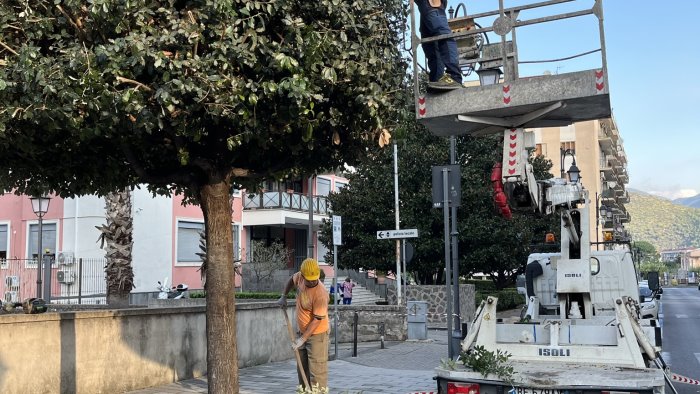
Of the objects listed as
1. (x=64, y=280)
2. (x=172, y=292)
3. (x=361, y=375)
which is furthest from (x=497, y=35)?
(x=64, y=280)

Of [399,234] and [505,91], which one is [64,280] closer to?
[399,234]

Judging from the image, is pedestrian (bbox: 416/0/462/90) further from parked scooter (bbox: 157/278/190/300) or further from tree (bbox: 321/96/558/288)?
parked scooter (bbox: 157/278/190/300)

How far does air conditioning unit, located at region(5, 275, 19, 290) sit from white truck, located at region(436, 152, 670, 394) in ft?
67.6

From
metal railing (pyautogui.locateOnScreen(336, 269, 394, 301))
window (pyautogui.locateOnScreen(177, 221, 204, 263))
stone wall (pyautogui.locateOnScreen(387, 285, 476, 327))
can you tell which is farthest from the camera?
metal railing (pyautogui.locateOnScreen(336, 269, 394, 301))

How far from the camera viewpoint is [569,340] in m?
6.50

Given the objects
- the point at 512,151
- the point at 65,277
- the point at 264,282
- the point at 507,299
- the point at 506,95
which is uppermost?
the point at 506,95

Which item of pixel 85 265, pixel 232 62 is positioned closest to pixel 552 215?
pixel 232 62

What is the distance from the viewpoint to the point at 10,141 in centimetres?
621

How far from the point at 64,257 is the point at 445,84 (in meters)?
23.6

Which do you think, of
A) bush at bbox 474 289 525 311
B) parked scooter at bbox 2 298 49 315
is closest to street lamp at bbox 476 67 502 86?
parked scooter at bbox 2 298 49 315

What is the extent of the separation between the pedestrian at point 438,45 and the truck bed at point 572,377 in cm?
294

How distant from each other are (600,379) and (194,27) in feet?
14.5

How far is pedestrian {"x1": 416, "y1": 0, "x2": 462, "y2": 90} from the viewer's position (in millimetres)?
7258

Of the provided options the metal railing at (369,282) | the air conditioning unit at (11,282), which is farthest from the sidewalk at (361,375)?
the metal railing at (369,282)
